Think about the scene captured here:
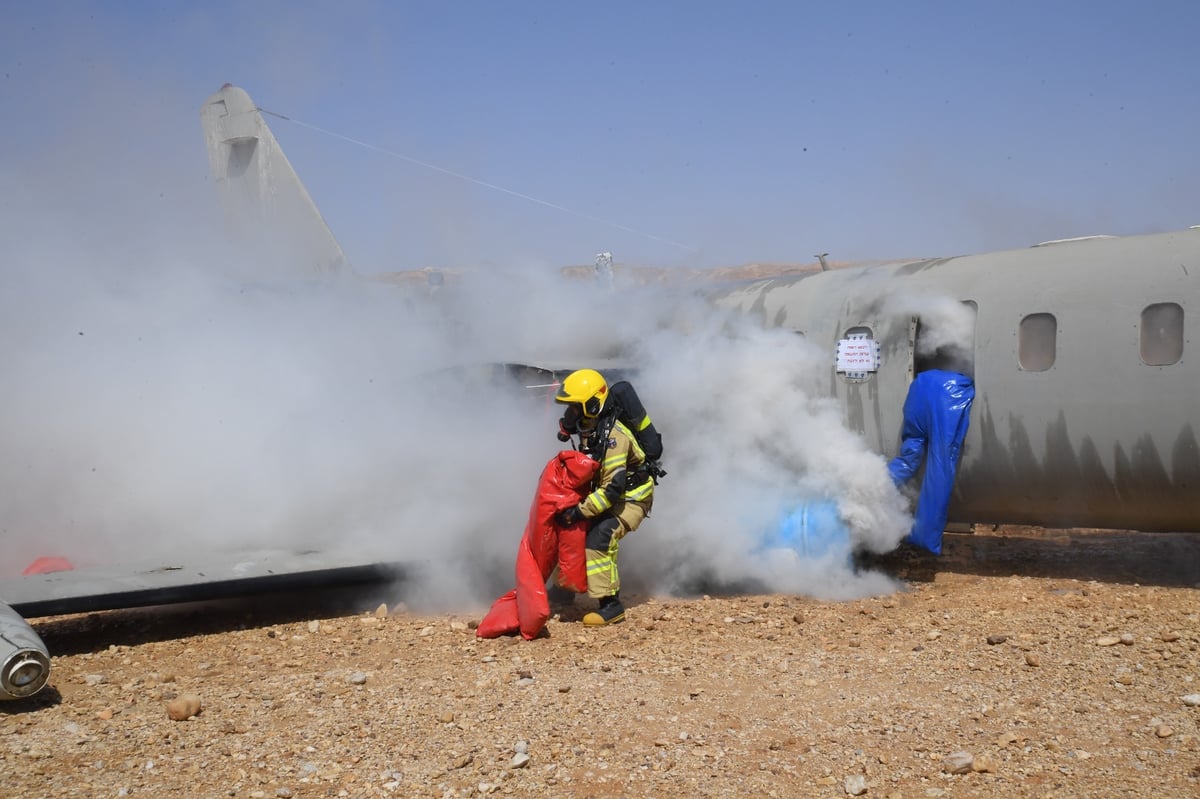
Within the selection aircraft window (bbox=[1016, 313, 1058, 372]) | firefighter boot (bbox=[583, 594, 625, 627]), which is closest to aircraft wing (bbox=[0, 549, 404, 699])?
firefighter boot (bbox=[583, 594, 625, 627])

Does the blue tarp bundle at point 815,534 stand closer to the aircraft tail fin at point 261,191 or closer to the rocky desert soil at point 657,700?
the rocky desert soil at point 657,700

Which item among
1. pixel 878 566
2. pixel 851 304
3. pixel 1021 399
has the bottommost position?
pixel 878 566

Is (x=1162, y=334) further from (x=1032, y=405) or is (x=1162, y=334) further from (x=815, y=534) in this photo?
(x=815, y=534)

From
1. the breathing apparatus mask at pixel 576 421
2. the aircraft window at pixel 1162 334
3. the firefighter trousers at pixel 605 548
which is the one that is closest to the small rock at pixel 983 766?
the firefighter trousers at pixel 605 548

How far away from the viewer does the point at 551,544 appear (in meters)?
7.64

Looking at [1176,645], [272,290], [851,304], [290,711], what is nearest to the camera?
[290,711]

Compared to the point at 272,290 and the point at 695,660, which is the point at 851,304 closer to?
the point at 695,660

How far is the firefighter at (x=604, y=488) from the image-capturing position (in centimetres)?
761

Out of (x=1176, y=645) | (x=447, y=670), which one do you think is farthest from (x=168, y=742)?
(x=1176, y=645)

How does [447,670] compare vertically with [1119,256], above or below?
below

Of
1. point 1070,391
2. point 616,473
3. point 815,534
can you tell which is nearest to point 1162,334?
point 1070,391

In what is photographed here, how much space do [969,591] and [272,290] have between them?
8.86m

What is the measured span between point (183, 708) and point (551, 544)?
2.83 meters

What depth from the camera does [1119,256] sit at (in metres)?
8.01
